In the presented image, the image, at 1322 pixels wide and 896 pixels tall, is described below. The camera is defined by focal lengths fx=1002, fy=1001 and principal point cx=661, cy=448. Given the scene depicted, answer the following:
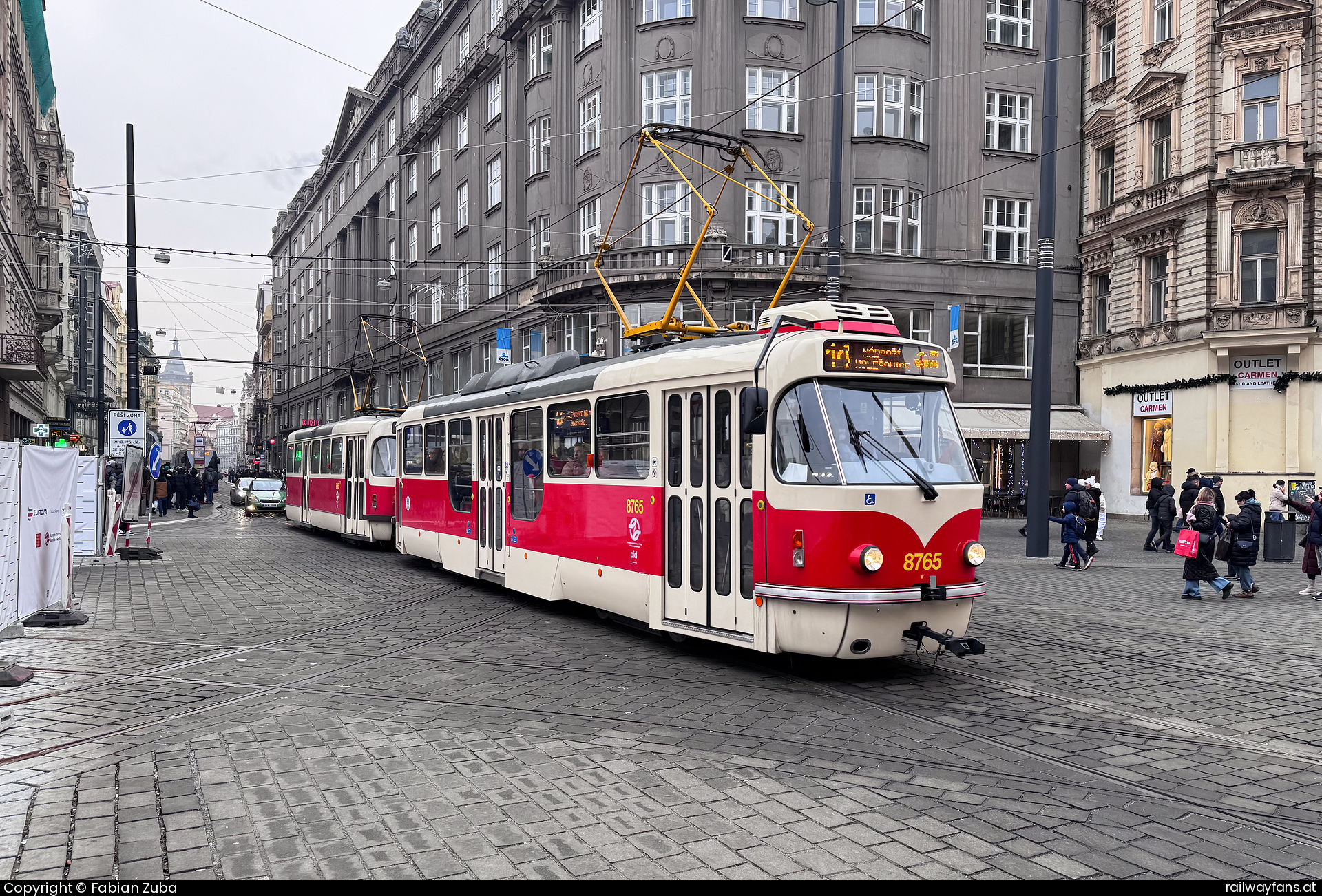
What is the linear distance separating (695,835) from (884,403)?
4.35 meters

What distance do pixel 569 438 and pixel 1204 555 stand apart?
8673mm

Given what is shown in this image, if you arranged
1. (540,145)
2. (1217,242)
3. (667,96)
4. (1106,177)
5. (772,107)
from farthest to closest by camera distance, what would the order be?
(540,145), (1106,177), (667,96), (772,107), (1217,242)

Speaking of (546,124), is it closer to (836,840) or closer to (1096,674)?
(1096,674)

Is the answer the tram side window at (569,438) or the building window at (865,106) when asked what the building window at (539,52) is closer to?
the building window at (865,106)

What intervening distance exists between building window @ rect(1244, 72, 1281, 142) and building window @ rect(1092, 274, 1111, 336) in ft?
21.6

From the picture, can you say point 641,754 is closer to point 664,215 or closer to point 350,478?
point 350,478

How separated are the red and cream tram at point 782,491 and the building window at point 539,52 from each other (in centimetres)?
2630

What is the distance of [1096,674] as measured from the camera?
8.50m

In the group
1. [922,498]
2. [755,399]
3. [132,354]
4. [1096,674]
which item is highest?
[132,354]

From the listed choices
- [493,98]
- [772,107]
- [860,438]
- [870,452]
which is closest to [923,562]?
[870,452]

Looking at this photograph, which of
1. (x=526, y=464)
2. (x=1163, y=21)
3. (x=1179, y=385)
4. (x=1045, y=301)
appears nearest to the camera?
(x=526, y=464)

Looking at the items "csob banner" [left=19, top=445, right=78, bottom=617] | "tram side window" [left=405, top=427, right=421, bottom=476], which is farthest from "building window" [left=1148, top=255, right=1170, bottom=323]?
"csob banner" [left=19, top=445, right=78, bottom=617]

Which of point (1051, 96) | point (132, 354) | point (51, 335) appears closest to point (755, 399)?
point (1051, 96)

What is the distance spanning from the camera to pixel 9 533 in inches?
314
